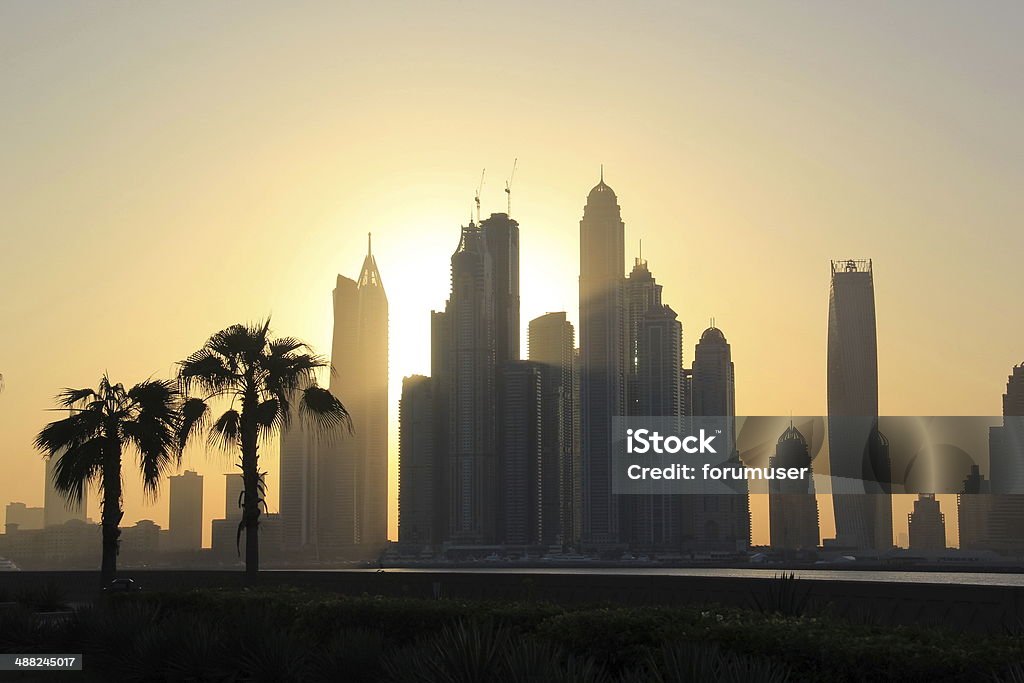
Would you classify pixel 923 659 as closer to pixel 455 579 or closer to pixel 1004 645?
pixel 1004 645

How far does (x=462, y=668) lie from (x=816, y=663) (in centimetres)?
414

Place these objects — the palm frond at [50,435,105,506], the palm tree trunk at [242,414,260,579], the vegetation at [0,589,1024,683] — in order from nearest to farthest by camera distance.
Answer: the vegetation at [0,589,1024,683]
the palm frond at [50,435,105,506]
the palm tree trunk at [242,414,260,579]

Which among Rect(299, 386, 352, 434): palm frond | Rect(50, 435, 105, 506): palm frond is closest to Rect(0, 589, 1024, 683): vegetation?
Rect(50, 435, 105, 506): palm frond

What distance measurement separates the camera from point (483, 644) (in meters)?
15.4

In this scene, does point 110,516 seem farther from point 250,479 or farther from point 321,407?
point 321,407

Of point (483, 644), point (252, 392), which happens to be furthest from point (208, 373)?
point (483, 644)

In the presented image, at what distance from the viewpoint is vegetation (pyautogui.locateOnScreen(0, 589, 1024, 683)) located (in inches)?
546

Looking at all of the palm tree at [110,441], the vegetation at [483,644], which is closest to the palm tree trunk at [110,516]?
the palm tree at [110,441]

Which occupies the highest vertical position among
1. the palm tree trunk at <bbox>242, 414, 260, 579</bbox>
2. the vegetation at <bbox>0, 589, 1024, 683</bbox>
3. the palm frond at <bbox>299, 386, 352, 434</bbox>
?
the palm frond at <bbox>299, 386, 352, 434</bbox>

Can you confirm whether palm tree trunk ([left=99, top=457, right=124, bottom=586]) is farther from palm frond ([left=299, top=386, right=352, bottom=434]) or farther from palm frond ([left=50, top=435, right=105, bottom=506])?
palm frond ([left=299, top=386, right=352, bottom=434])

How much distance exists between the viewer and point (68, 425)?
1651 inches

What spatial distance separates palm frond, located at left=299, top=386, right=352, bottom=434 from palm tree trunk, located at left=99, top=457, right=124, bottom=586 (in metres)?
6.60

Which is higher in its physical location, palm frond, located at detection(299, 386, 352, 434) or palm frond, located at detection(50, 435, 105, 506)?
palm frond, located at detection(299, 386, 352, 434)

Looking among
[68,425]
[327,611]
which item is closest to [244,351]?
[68,425]
